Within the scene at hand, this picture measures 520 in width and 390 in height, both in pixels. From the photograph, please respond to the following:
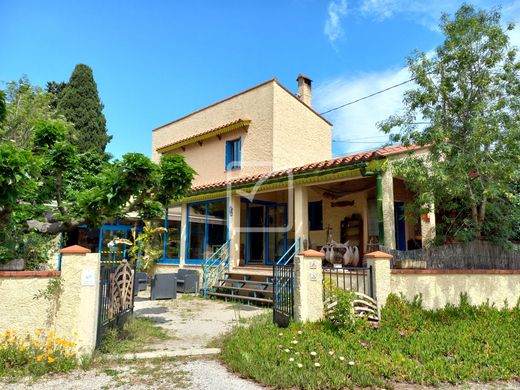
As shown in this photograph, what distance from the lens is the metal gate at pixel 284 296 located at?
22.3 ft

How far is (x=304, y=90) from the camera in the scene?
55.9 feet

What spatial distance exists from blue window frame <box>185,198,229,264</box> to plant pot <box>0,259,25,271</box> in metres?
8.28

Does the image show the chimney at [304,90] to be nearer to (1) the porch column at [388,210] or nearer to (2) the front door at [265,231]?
(2) the front door at [265,231]

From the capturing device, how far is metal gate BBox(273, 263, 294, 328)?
22.3 ft

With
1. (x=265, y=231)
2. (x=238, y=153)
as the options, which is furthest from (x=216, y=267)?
(x=238, y=153)

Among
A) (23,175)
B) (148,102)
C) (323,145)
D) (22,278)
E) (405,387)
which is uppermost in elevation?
(148,102)

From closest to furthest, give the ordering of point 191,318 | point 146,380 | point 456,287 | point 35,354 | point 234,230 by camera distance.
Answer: point 146,380, point 35,354, point 456,287, point 191,318, point 234,230

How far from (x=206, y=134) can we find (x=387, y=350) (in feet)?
39.9

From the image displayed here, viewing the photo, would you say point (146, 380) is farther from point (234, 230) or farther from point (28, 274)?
point (234, 230)

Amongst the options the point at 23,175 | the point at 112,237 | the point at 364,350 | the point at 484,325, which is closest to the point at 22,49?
the point at 112,237

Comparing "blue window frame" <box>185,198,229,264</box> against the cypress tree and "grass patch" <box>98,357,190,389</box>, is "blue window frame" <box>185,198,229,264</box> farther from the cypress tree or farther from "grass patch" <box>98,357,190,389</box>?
the cypress tree

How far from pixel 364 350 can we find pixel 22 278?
5085 mm

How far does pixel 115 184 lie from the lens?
20.0ft

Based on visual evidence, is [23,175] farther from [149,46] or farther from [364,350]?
[149,46]
